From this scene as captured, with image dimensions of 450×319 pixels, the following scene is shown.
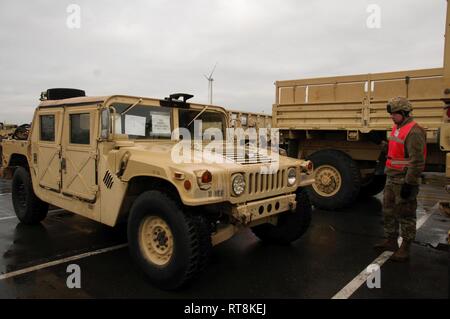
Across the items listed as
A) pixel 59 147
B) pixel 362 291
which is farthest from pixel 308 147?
pixel 59 147

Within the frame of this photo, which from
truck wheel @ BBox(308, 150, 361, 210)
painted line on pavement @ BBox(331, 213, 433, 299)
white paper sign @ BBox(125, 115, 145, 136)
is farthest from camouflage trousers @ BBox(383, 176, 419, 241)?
white paper sign @ BBox(125, 115, 145, 136)

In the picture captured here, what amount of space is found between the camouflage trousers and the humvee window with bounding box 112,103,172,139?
278 centimetres

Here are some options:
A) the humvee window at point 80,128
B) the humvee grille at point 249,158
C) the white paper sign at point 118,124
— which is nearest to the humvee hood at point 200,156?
the humvee grille at point 249,158

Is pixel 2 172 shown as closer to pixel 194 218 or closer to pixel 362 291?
pixel 194 218

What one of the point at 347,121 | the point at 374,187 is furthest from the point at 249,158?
the point at 374,187

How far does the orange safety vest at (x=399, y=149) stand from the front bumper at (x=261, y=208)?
51.3 inches

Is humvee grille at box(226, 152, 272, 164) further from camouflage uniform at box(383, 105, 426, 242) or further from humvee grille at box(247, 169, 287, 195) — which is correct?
camouflage uniform at box(383, 105, 426, 242)

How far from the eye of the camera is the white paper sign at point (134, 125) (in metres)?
4.11

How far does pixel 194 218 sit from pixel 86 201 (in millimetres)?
1701

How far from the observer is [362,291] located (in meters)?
3.35

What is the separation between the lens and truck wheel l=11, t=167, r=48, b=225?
213 inches

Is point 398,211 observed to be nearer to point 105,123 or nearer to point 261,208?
point 261,208

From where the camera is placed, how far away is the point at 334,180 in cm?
659

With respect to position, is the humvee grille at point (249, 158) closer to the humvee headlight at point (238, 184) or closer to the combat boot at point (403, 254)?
the humvee headlight at point (238, 184)
